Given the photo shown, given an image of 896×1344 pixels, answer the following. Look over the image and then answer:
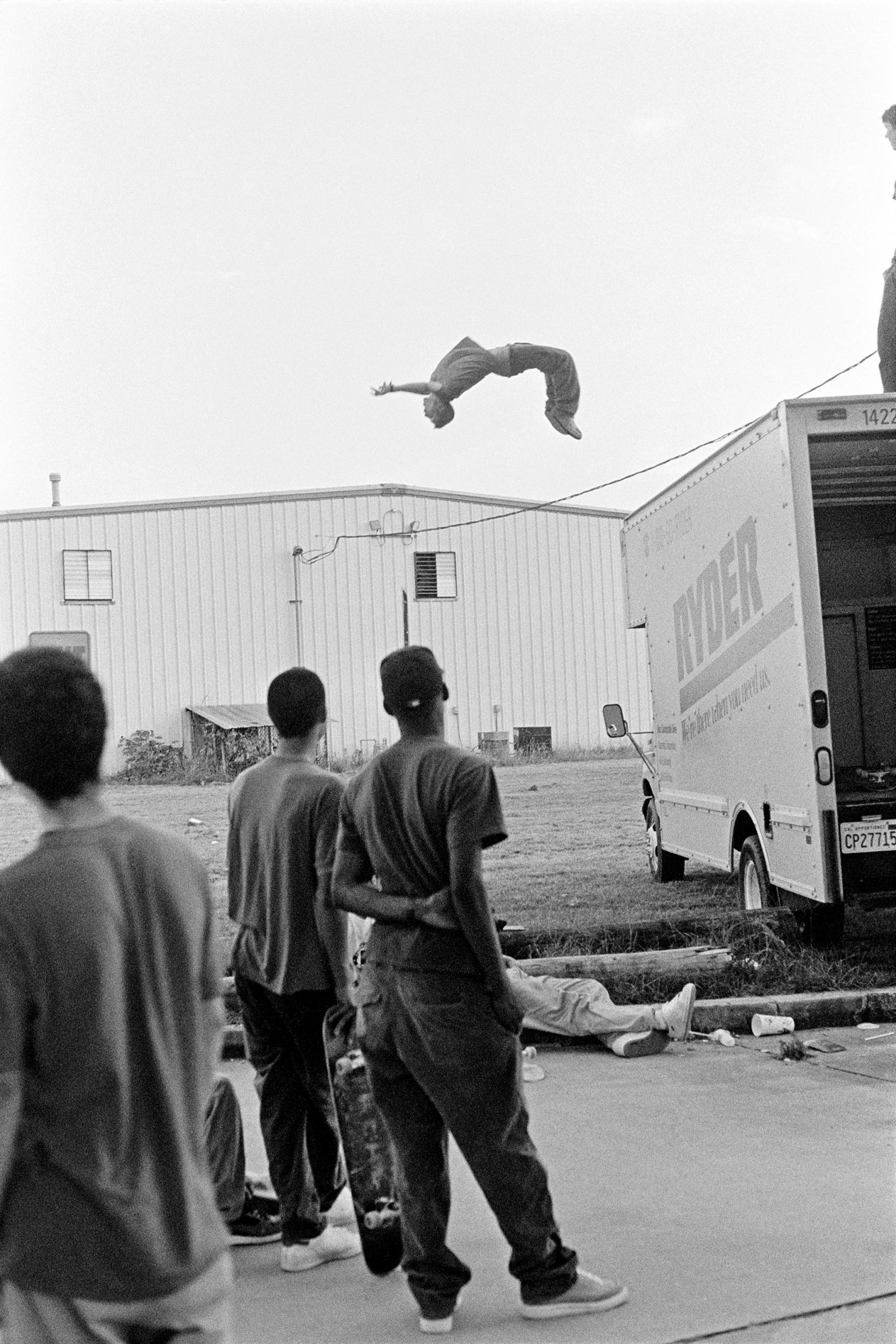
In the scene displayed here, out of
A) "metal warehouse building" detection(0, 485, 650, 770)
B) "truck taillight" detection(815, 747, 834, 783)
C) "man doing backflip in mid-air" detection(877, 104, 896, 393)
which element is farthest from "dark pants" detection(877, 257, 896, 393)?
"metal warehouse building" detection(0, 485, 650, 770)

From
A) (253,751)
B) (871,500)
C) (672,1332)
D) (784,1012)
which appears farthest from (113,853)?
(253,751)

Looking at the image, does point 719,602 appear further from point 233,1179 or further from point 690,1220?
point 233,1179

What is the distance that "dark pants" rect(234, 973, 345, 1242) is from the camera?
4.39 metres

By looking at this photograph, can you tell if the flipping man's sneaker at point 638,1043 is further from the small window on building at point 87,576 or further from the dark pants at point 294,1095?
the small window on building at point 87,576

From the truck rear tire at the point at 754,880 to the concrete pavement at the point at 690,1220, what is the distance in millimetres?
2413

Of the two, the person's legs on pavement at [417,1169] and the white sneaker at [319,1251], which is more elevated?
the person's legs on pavement at [417,1169]

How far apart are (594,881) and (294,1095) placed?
10105 millimetres

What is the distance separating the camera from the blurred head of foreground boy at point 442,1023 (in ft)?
12.6

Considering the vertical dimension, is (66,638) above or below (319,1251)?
above

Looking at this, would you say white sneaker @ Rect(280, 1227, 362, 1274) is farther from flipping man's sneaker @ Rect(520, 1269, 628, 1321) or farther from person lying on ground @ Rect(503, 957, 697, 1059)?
person lying on ground @ Rect(503, 957, 697, 1059)

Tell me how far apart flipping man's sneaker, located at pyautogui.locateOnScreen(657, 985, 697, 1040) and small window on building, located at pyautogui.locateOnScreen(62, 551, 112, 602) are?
66.2ft

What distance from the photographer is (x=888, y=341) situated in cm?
1152

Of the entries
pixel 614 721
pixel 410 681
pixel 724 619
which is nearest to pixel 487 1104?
pixel 410 681

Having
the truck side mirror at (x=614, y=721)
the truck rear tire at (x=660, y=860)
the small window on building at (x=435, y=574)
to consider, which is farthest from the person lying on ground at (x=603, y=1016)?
the small window on building at (x=435, y=574)
